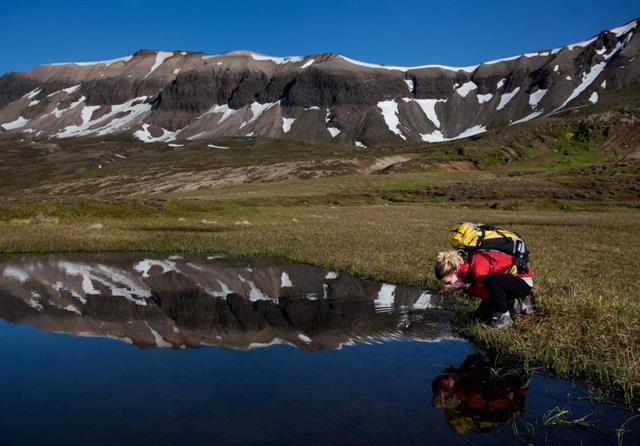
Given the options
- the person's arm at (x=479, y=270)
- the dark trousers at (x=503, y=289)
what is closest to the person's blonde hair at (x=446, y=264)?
the person's arm at (x=479, y=270)

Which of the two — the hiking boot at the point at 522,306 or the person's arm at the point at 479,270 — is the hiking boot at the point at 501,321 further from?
the person's arm at the point at 479,270

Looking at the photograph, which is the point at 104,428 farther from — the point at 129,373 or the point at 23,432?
the point at 129,373

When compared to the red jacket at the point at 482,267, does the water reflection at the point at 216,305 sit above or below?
below

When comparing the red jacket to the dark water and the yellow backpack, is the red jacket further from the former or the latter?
the dark water

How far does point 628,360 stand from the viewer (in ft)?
30.7

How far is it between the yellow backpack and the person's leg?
41 centimetres

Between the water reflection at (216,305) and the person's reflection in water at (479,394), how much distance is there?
2.25 metres

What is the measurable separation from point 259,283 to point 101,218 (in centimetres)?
2752

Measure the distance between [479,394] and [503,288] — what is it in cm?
267

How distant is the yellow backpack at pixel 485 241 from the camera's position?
10727mm

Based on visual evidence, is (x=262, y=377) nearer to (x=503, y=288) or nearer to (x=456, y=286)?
(x=456, y=286)

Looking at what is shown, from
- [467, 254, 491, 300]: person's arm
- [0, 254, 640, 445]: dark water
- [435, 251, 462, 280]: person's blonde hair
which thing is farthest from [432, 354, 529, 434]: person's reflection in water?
[435, 251, 462, 280]: person's blonde hair

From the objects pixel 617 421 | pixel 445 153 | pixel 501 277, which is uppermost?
pixel 445 153

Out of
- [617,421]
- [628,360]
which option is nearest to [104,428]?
[617,421]
